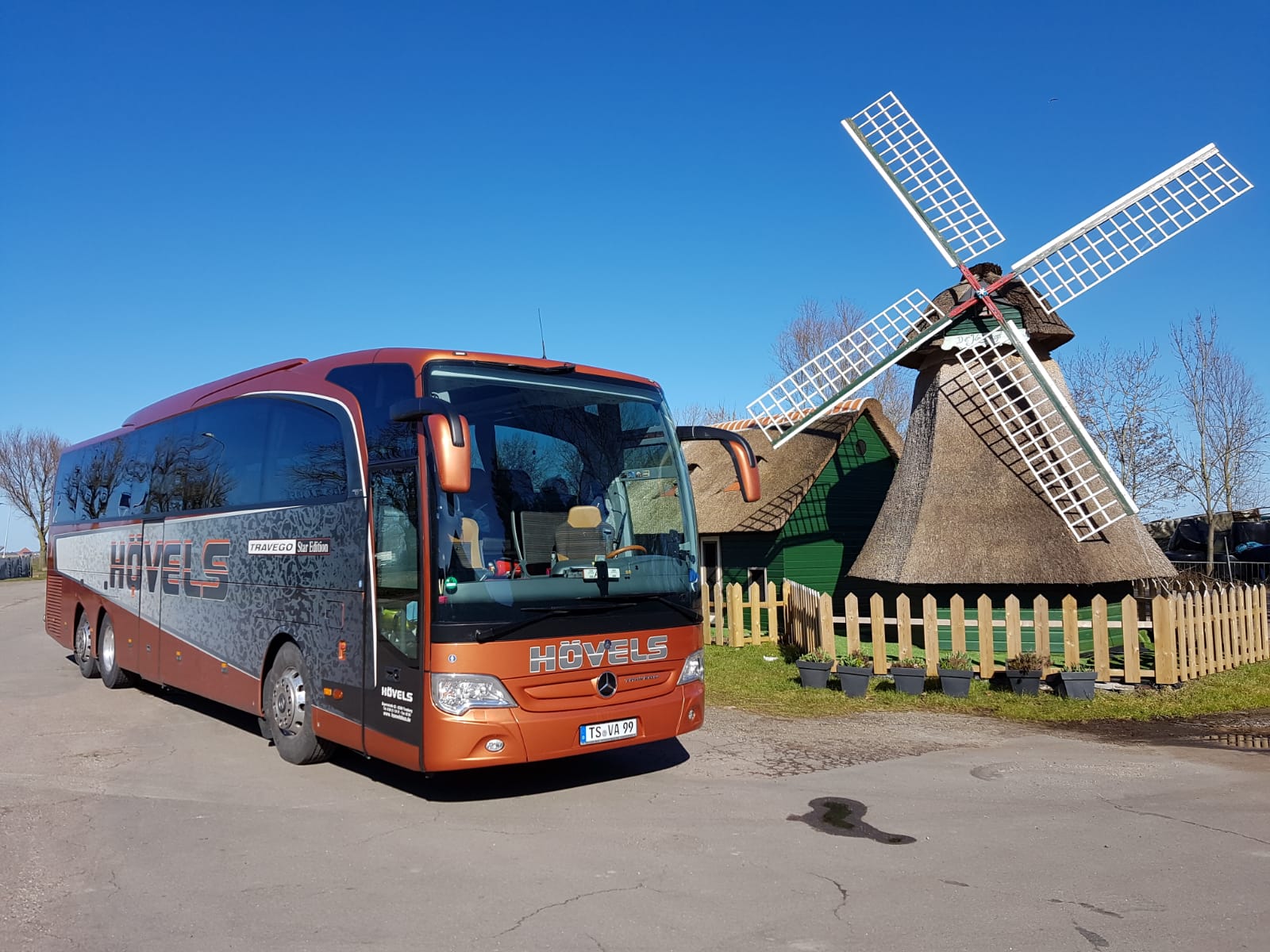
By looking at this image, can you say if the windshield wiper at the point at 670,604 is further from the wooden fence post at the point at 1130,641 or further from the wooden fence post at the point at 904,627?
the wooden fence post at the point at 1130,641

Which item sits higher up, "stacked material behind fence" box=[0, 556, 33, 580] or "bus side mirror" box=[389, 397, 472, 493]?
"bus side mirror" box=[389, 397, 472, 493]

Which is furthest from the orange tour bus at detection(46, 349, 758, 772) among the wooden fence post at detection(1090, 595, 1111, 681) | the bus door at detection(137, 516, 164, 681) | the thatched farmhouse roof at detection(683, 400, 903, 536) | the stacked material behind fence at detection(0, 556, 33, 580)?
the stacked material behind fence at detection(0, 556, 33, 580)

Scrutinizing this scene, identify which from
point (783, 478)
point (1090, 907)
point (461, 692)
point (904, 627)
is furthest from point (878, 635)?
point (783, 478)

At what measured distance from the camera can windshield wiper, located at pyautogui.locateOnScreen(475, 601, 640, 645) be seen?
6867mm

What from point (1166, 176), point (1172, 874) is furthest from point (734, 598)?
point (1172, 874)

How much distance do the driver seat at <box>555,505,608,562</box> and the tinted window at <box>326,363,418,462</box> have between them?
50.2 inches

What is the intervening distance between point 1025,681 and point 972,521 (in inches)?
199

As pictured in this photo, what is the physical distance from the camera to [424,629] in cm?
685

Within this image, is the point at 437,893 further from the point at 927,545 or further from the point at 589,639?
the point at 927,545

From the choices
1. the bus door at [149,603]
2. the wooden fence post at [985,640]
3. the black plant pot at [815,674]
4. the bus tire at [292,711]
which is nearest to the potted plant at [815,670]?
the black plant pot at [815,674]

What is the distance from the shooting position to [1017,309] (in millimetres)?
17875

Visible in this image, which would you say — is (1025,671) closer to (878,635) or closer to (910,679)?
(910,679)

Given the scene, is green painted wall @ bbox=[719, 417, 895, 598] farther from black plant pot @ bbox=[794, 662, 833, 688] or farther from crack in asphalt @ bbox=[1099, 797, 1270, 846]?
crack in asphalt @ bbox=[1099, 797, 1270, 846]

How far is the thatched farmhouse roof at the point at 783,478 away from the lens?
72.5 ft
